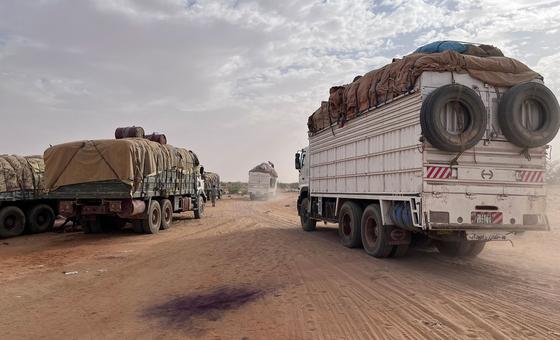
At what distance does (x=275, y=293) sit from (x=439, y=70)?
4.61 metres

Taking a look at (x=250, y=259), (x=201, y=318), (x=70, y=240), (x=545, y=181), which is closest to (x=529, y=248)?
(x=545, y=181)

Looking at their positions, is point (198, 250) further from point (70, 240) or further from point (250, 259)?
point (70, 240)

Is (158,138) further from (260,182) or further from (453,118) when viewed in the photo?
(260,182)

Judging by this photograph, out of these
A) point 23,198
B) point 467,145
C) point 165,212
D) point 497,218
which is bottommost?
point 165,212

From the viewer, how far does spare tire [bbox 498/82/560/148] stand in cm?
755

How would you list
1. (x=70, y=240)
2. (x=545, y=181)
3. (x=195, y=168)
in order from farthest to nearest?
(x=195, y=168), (x=70, y=240), (x=545, y=181)

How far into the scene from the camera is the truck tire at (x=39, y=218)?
14.7 meters

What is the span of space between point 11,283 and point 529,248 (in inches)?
439

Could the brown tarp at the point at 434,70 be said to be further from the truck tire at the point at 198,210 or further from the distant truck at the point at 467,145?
the truck tire at the point at 198,210

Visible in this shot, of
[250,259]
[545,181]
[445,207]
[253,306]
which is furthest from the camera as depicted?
[250,259]

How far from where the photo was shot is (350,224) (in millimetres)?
10906

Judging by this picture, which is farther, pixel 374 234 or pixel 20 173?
pixel 20 173

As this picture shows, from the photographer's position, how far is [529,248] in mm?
10828

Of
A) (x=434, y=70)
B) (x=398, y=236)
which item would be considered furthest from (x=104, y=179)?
(x=434, y=70)
